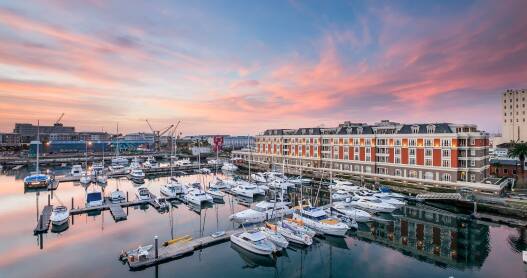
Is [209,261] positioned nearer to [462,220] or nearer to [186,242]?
[186,242]

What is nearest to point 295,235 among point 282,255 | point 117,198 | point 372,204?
point 282,255

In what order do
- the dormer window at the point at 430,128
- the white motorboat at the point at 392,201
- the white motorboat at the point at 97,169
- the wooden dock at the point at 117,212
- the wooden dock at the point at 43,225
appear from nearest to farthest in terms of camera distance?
the wooden dock at the point at 43,225
the wooden dock at the point at 117,212
the white motorboat at the point at 392,201
the dormer window at the point at 430,128
the white motorboat at the point at 97,169

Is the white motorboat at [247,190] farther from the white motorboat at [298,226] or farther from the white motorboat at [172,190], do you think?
the white motorboat at [298,226]

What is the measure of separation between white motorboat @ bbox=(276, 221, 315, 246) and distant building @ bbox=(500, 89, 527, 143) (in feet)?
388

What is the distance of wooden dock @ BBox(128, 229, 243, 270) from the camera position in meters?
27.8

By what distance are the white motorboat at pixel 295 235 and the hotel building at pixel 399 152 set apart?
37077mm

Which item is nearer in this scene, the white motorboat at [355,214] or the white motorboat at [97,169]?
the white motorboat at [355,214]

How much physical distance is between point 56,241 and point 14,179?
200 feet

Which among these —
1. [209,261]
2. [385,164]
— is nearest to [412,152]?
[385,164]

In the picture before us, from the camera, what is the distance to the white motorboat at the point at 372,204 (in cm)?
4697

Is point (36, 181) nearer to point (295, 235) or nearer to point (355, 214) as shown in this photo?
point (295, 235)

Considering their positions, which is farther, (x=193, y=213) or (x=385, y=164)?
(x=385, y=164)

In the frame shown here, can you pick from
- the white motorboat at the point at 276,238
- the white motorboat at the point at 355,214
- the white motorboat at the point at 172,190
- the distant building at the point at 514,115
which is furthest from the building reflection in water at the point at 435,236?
the distant building at the point at 514,115

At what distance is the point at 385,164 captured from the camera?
66625mm
